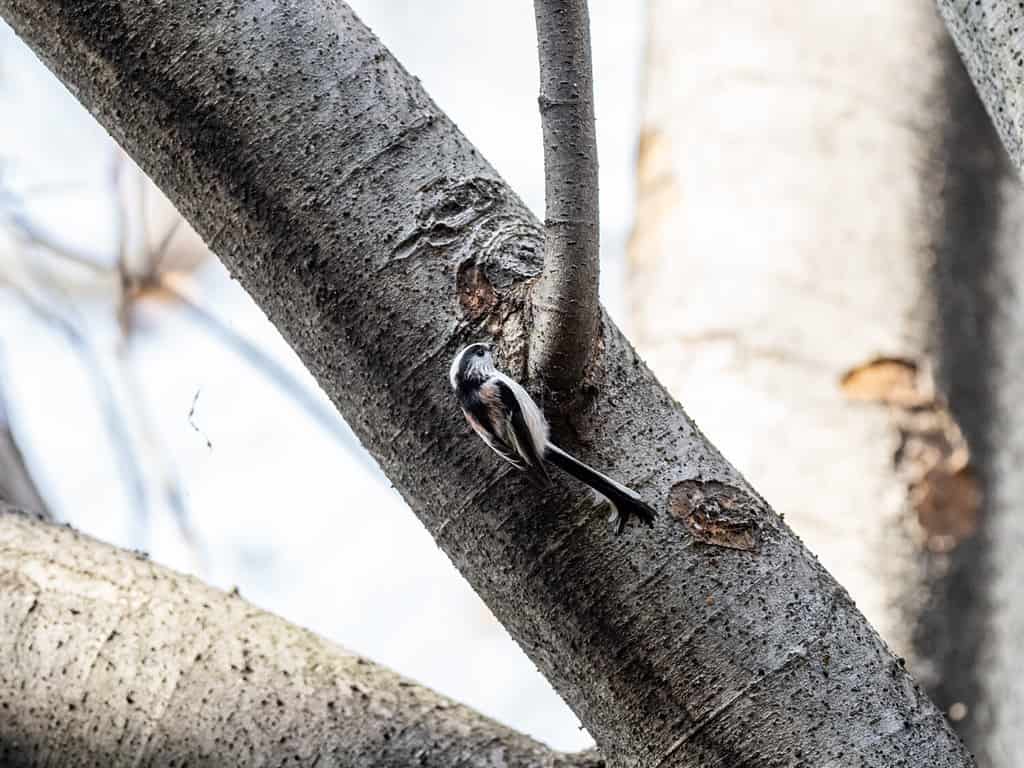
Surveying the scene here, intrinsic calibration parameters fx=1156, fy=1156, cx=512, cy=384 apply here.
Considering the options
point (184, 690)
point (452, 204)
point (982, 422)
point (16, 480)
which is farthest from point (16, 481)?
point (982, 422)

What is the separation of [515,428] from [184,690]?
43cm

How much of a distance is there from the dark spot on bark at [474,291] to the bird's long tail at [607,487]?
12 cm

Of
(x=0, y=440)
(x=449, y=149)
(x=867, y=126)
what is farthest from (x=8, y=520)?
(x=867, y=126)

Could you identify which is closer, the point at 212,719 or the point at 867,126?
the point at 212,719

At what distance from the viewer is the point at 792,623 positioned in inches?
30.9

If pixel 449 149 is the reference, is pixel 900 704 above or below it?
below

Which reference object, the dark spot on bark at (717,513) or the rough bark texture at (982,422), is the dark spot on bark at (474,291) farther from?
the rough bark texture at (982,422)

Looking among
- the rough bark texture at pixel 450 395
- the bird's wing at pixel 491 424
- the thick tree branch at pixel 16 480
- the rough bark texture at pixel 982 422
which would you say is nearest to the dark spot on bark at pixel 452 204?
Answer: the rough bark texture at pixel 450 395

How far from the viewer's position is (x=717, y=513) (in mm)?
802

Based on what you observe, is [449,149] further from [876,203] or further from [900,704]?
[876,203]

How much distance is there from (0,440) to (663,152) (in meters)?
1.09

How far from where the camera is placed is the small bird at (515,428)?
0.74 meters

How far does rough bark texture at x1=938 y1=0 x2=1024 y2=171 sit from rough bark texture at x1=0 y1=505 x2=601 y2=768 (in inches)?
23.1

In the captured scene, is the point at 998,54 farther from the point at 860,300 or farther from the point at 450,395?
the point at 860,300
